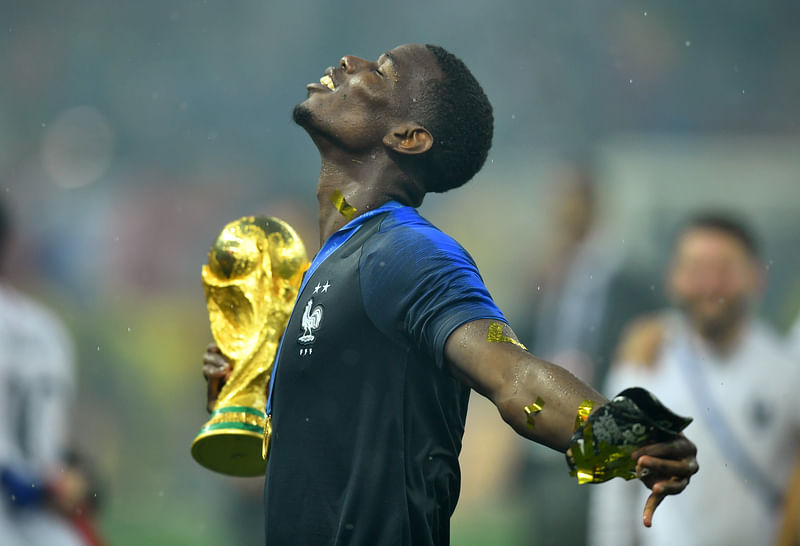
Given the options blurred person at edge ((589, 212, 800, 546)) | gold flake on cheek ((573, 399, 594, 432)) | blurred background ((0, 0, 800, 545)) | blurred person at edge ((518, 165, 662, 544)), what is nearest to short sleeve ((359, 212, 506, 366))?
gold flake on cheek ((573, 399, 594, 432))

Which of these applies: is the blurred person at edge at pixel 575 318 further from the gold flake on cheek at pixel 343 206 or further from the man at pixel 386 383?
the man at pixel 386 383

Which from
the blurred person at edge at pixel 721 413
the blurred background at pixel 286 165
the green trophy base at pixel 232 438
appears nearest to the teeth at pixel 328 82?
the green trophy base at pixel 232 438

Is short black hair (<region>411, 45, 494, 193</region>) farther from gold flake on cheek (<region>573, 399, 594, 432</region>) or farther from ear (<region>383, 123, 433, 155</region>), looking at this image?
gold flake on cheek (<region>573, 399, 594, 432</region>)

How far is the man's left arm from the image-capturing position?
5.97ft

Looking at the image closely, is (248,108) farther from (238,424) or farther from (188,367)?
(238,424)

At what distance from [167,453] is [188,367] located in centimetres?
68

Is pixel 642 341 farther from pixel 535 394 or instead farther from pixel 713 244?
pixel 535 394

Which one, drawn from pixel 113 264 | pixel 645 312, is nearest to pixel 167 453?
pixel 113 264

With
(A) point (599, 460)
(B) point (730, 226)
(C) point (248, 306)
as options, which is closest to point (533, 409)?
(A) point (599, 460)

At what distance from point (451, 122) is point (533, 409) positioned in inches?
39.9

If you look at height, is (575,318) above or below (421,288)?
below

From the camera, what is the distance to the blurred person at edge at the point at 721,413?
19.7ft

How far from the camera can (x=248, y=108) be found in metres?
9.74

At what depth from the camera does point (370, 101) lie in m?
2.78
